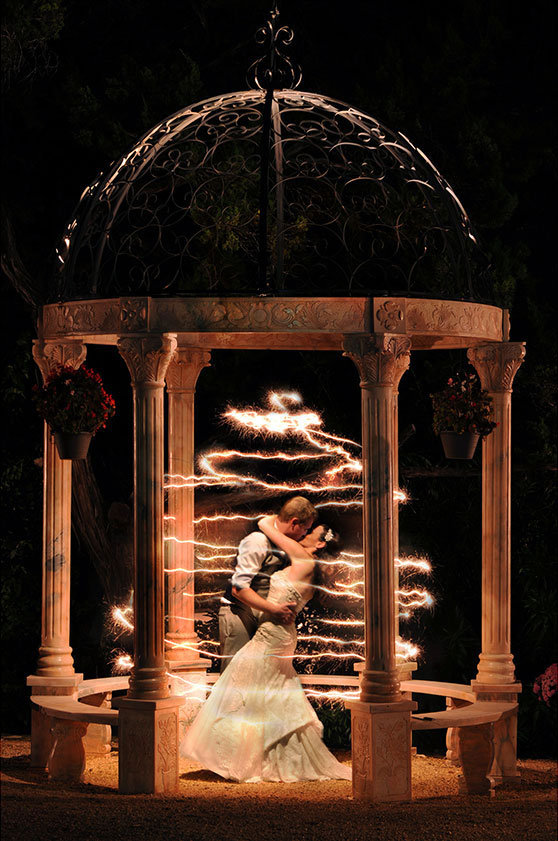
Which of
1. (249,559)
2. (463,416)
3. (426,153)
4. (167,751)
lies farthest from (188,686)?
(426,153)

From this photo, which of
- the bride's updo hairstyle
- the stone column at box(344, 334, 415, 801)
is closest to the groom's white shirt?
the stone column at box(344, 334, 415, 801)

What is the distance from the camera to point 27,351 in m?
16.4

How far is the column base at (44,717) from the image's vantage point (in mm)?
11422

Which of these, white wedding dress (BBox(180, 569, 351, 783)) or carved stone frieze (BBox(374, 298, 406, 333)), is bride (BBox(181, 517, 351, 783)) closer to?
white wedding dress (BBox(180, 569, 351, 783))

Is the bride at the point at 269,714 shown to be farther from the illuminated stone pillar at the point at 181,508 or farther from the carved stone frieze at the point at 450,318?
the carved stone frieze at the point at 450,318

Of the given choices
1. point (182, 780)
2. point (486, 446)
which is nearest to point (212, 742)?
point (182, 780)

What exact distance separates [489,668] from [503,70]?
8.54 meters

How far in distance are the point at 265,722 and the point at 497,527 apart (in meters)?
2.49

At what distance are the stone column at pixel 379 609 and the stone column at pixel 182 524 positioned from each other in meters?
2.72

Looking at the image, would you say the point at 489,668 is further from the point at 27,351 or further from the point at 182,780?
the point at 27,351

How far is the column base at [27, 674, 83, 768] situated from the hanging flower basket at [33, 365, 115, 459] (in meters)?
1.88

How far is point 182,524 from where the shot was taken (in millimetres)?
12500

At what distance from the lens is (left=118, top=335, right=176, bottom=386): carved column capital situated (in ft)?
33.2

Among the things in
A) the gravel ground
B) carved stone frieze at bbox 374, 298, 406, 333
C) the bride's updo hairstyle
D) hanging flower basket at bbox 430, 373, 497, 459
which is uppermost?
carved stone frieze at bbox 374, 298, 406, 333
